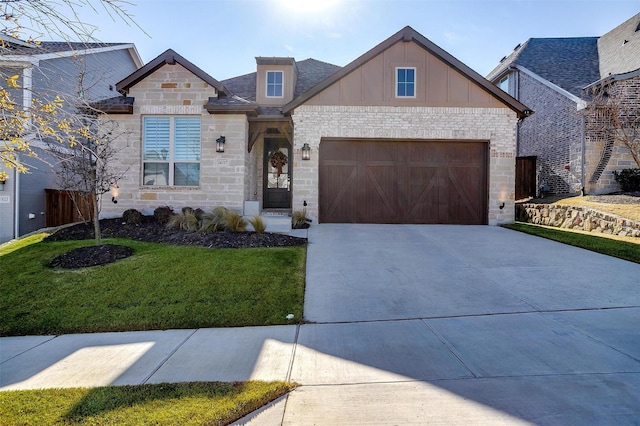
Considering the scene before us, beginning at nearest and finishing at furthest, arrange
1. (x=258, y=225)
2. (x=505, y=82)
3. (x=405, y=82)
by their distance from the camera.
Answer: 1. (x=258, y=225)
2. (x=405, y=82)
3. (x=505, y=82)

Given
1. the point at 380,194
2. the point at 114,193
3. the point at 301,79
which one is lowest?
the point at 114,193

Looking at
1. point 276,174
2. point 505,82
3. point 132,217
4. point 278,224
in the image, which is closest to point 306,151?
point 276,174

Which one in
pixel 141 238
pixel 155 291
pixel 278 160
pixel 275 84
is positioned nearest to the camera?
pixel 155 291

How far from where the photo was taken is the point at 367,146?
457 inches

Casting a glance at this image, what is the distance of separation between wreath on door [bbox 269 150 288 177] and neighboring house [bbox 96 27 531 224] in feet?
4.87

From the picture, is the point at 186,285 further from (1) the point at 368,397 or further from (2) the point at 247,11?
(2) the point at 247,11

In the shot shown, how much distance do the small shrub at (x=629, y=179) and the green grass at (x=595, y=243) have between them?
203 inches

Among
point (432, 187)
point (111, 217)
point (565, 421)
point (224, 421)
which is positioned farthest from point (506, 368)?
point (111, 217)

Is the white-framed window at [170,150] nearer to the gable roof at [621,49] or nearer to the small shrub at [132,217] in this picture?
the small shrub at [132,217]

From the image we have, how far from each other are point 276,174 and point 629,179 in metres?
12.6

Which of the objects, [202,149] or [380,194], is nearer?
[202,149]

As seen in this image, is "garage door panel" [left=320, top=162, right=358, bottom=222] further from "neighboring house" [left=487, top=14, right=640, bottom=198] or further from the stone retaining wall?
"neighboring house" [left=487, top=14, right=640, bottom=198]

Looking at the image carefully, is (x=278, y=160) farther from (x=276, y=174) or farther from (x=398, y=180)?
(x=398, y=180)

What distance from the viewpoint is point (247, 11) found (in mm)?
6395
